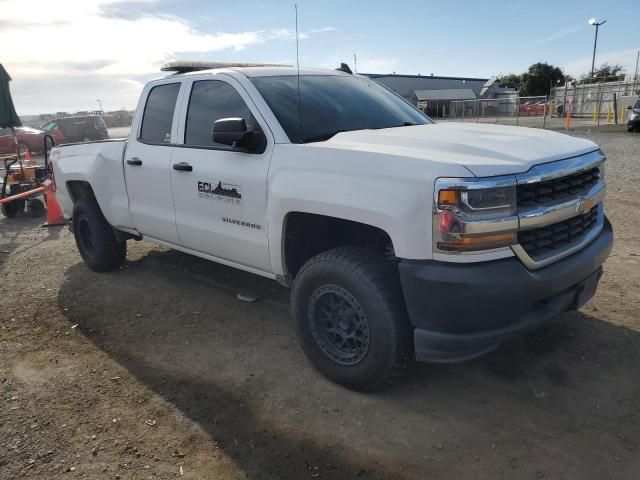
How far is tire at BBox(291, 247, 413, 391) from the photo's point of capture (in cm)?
284

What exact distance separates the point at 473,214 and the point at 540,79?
78821 mm

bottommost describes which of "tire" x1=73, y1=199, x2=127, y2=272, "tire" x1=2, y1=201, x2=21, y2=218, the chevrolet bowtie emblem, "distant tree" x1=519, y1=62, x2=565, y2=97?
"tire" x1=2, y1=201, x2=21, y2=218

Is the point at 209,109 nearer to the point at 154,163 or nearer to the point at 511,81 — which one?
the point at 154,163

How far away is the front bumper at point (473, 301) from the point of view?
251 centimetres

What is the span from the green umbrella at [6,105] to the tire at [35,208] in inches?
59.8

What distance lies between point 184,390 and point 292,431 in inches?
34.1

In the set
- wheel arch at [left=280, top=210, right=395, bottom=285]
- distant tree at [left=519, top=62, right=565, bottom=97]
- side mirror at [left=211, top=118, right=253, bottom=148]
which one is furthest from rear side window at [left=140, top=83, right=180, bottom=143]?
distant tree at [left=519, top=62, right=565, bottom=97]

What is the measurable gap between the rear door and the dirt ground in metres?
0.79

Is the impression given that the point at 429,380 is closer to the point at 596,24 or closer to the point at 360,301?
the point at 360,301

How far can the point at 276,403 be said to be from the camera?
10.3 feet

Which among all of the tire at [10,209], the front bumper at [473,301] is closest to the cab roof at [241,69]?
the front bumper at [473,301]

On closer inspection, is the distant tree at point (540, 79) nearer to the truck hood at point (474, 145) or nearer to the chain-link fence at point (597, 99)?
the chain-link fence at point (597, 99)

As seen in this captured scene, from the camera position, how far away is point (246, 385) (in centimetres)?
336

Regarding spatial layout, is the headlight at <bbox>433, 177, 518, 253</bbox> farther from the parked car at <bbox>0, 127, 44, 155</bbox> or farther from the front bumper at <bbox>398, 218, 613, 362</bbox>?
the parked car at <bbox>0, 127, 44, 155</bbox>
